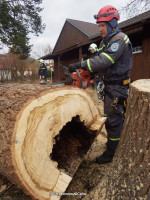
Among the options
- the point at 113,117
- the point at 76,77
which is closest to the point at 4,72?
the point at 76,77

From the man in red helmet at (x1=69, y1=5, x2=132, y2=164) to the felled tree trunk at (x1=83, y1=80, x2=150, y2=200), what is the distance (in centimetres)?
77

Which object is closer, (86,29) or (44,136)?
(44,136)

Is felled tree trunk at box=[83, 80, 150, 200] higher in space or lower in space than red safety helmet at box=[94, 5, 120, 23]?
lower

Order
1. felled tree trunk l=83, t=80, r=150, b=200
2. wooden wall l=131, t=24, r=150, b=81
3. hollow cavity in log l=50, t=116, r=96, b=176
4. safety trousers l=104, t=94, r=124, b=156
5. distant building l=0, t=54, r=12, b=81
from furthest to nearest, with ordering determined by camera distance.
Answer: distant building l=0, t=54, r=12, b=81 → wooden wall l=131, t=24, r=150, b=81 → safety trousers l=104, t=94, r=124, b=156 → hollow cavity in log l=50, t=116, r=96, b=176 → felled tree trunk l=83, t=80, r=150, b=200

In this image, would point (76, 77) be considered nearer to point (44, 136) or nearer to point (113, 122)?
point (113, 122)

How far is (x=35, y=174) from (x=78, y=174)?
87 centimetres

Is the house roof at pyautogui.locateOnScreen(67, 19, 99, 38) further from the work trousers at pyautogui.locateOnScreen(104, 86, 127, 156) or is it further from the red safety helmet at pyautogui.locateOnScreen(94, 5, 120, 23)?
the work trousers at pyautogui.locateOnScreen(104, 86, 127, 156)

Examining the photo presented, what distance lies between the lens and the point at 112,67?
1995 millimetres

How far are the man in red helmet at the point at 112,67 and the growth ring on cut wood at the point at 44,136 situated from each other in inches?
16.5

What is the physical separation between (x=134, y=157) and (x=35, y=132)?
798 millimetres

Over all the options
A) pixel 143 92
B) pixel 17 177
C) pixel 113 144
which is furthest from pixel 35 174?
pixel 113 144

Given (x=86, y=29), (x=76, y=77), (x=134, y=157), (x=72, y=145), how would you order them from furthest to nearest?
(x=86, y=29), (x=76, y=77), (x=72, y=145), (x=134, y=157)

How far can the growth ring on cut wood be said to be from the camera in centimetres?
111

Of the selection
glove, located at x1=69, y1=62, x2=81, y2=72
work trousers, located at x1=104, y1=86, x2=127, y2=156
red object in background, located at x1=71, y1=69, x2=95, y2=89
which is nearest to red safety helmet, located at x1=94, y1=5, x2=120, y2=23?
glove, located at x1=69, y1=62, x2=81, y2=72
